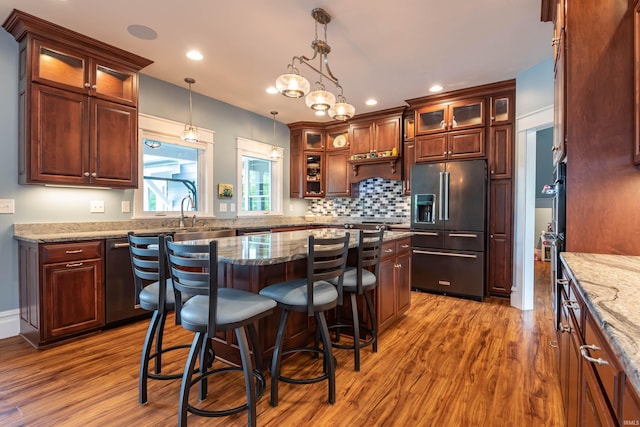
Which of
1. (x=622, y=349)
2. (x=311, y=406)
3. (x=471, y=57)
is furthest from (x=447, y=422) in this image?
(x=471, y=57)

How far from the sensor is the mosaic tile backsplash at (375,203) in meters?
5.20

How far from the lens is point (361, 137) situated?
Result: 5.18m

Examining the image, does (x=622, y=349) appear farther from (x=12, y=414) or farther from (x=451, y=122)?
(x=451, y=122)

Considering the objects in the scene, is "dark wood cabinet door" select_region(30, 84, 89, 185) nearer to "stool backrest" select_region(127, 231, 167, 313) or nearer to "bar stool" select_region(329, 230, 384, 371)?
"stool backrest" select_region(127, 231, 167, 313)

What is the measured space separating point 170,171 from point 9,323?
7.23ft

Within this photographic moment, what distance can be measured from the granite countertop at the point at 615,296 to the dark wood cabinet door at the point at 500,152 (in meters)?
2.52

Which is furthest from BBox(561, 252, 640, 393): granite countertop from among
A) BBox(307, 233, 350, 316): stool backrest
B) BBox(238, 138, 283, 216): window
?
BBox(238, 138, 283, 216): window

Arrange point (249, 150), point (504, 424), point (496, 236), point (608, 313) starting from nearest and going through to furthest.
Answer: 1. point (608, 313)
2. point (504, 424)
3. point (496, 236)
4. point (249, 150)

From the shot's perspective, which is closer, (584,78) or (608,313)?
(608,313)

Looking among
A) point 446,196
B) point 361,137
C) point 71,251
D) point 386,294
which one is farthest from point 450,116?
point 71,251

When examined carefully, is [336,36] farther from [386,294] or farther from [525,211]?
[525,211]

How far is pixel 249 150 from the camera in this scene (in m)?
4.98

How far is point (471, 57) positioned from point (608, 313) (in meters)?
3.17

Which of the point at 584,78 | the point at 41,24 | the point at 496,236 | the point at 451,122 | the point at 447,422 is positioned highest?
the point at 41,24
